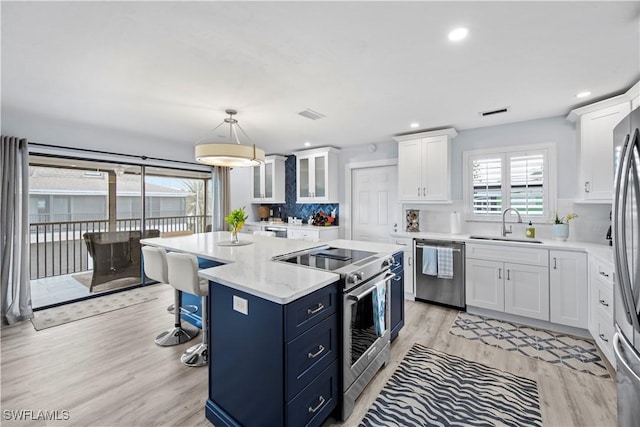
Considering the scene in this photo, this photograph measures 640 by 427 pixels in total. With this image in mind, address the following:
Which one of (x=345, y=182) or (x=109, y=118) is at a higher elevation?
(x=109, y=118)

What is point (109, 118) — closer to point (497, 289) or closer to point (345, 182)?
point (345, 182)

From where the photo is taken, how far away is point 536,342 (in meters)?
2.80

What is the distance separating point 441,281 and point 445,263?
0.28 m

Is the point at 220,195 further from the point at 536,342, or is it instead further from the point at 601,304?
the point at 601,304

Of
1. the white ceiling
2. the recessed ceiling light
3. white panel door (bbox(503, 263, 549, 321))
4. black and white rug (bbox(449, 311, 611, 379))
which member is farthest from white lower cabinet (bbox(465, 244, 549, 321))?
the recessed ceiling light

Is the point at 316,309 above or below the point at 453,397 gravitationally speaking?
above

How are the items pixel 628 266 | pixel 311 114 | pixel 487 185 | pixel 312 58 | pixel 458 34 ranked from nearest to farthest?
1. pixel 628 266
2. pixel 458 34
3. pixel 312 58
4. pixel 311 114
5. pixel 487 185

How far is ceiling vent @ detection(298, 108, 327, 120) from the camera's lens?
3.26 metres

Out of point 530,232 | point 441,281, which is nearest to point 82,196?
point 441,281

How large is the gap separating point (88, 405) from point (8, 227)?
2752 millimetres

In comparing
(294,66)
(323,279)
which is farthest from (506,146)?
(323,279)

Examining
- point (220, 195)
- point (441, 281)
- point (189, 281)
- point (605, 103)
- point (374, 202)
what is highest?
point (605, 103)

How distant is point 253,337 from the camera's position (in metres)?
1.51

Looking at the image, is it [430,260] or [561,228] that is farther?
[430,260]
